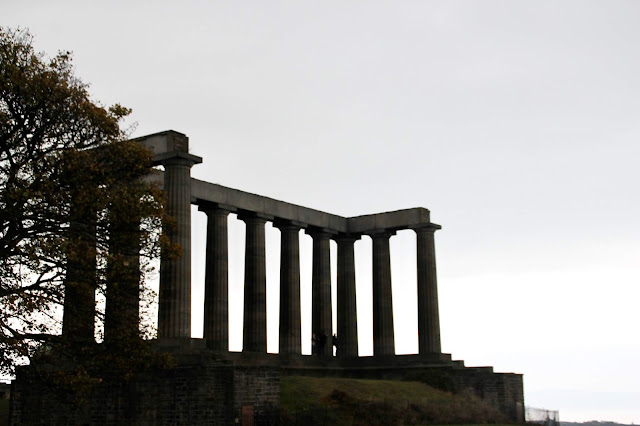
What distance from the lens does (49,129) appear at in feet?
119

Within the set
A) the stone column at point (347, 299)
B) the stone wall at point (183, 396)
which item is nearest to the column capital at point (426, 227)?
the stone column at point (347, 299)

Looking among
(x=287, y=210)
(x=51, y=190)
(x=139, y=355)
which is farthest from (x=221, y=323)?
(x=51, y=190)

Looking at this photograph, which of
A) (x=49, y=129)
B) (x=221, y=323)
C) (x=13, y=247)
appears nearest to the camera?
(x=13, y=247)

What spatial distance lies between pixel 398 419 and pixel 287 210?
2191cm

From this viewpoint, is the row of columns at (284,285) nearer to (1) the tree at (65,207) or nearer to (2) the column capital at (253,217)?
(2) the column capital at (253,217)

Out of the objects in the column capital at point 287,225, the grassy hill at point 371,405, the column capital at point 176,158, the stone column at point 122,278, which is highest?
the column capital at point 287,225

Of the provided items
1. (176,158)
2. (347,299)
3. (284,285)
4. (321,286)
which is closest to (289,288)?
(284,285)

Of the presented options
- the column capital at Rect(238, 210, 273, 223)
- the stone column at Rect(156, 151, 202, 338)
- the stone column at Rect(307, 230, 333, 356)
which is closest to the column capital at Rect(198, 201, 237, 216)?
the column capital at Rect(238, 210, 273, 223)

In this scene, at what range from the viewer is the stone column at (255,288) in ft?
199

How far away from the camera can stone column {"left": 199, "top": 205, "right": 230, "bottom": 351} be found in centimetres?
5731

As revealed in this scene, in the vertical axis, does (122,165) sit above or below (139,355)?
above

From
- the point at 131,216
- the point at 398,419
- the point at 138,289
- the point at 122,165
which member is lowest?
the point at 398,419

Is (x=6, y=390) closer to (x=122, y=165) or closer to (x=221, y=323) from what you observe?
(x=221, y=323)

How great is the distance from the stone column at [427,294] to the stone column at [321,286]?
23.1 feet
